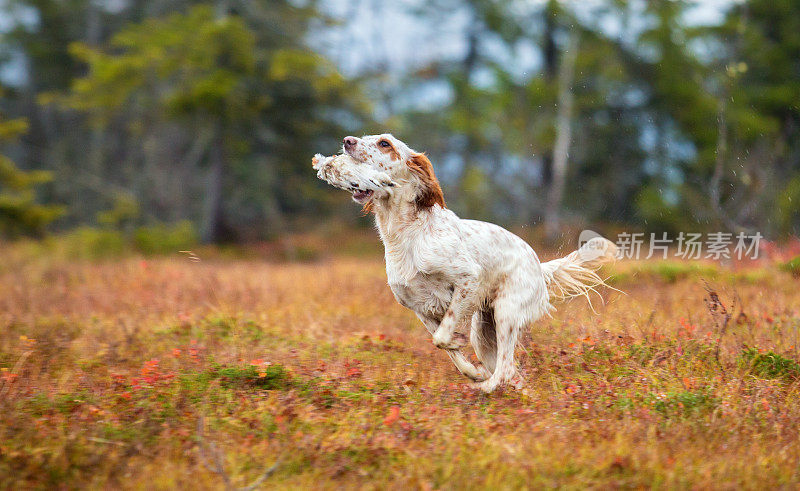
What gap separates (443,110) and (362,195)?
65.9 feet

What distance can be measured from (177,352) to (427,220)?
2410mm

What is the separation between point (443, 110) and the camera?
Result: 24188 mm

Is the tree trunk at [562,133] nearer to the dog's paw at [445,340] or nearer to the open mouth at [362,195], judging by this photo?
the dog's paw at [445,340]

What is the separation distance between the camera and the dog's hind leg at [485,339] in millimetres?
5402

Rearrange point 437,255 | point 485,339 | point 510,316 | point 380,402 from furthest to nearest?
point 485,339 → point 510,316 → point 437,255 → point 380,402

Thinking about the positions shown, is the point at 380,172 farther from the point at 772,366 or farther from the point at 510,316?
the point at 772,366

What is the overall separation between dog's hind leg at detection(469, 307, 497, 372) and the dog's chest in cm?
54

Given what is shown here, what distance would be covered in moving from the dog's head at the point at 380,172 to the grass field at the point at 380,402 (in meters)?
1.40

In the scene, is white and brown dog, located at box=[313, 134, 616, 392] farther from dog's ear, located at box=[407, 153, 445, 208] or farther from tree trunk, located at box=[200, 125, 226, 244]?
tree trunk, located at box=[200, 125, 226, 244]

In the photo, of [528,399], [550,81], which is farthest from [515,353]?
[550,81]

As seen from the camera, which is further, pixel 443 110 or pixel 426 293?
pixel 443 110

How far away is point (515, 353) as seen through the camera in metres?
5.41

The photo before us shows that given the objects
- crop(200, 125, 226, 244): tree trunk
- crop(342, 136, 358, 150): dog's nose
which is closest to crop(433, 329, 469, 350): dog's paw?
crop(342, 136, 358, 150): dog's nose

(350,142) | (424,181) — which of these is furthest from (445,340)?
(350,142)
